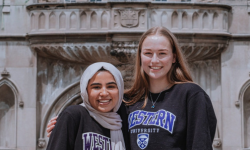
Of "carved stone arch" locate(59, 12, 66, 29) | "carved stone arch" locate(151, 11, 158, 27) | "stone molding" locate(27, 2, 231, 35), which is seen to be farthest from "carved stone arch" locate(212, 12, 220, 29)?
"carved stone arch" locate(59, 12, 66, 29)

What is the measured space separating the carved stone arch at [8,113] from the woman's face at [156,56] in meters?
7.54

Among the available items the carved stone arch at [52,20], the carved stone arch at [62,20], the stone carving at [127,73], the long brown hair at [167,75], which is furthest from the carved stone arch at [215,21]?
the long brown hair at [167,75]

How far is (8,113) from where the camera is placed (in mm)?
11297

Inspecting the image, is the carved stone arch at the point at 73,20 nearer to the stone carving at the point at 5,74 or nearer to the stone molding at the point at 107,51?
the stone molding at the point at 107,51

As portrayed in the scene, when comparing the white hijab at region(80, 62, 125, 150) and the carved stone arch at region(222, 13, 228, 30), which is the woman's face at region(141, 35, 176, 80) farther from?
the carved stone arch at region(222, 13, 228, 30)

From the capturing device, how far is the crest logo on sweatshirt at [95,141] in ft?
12.1

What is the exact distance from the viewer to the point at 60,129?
12.1 feet

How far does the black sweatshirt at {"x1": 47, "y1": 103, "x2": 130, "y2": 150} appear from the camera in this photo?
3688 mm

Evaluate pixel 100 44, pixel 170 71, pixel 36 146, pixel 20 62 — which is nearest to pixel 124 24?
pixel 100 44

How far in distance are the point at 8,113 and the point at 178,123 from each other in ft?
26.3

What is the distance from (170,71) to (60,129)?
896 mm

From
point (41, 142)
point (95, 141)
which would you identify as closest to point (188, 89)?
point (95, 141)

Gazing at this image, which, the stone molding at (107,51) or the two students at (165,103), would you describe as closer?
the two students at (165,103)

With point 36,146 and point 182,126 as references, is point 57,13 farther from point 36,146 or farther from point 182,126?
point 182,126
